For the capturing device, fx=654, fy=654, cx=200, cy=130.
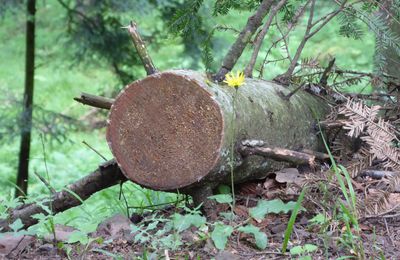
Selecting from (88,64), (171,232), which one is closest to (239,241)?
(171,232)

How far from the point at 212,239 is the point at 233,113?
603 mm

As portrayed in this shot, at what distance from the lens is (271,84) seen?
3.76 meters

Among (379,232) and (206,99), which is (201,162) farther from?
(379,232)

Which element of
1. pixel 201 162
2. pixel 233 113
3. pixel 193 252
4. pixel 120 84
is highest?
pixel 233 113

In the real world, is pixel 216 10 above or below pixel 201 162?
above

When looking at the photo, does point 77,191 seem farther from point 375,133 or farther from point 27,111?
point 27,111

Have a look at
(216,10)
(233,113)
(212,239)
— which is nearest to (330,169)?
(233,113)

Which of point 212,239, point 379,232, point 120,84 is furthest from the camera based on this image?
point 120,84

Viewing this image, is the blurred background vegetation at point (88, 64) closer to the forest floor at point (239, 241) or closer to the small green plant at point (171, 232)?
the forest floor at point (239, 241)

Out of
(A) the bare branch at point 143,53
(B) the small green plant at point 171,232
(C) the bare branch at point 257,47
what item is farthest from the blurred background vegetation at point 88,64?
(A) the bare branch at point 143,53

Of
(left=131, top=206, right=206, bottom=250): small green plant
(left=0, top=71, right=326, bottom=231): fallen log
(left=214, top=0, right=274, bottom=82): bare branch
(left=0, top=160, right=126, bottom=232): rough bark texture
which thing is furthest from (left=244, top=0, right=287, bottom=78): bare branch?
(left=131, top=206, right=206, bottom=250): small green plant

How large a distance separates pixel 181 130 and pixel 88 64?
5193 mm

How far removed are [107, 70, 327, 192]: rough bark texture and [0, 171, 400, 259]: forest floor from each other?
23 centimetres

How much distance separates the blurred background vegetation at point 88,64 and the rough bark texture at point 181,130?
39 cm
